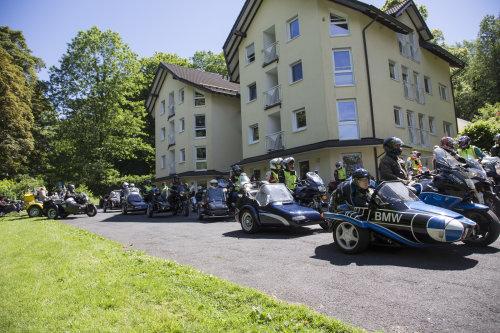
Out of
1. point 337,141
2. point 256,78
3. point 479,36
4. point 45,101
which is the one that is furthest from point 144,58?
point 479,36

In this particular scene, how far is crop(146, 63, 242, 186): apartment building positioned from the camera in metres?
30.8

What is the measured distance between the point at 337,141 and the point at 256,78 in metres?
9.22

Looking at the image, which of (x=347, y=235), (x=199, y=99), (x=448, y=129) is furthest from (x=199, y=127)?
(x=347, y=235)

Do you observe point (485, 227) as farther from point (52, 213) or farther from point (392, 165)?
point (52, 213)

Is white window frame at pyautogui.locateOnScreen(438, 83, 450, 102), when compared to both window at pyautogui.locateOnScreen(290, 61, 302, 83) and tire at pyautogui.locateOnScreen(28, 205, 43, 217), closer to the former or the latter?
window at pyautogui.locateOnScreen(290, 61, 302, 83)

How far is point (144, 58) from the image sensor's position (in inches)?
1847

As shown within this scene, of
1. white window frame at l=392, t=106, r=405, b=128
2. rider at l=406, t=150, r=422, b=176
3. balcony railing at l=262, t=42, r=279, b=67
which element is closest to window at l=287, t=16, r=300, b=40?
balcony railing at l=262, t=42, r=279, b=67

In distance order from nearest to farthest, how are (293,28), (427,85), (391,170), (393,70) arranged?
A: 1. (391,170)
2. (293,28)
3. (393,70)
4. (427,85)

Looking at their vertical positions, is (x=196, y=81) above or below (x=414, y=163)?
above

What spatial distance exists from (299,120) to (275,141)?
91.5 inches

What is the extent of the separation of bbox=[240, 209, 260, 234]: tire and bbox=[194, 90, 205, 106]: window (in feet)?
80.1

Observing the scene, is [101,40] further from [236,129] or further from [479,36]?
[479,36]

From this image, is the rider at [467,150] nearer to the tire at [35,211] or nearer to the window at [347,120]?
the window at [347,120]

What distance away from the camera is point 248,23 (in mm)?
24750
